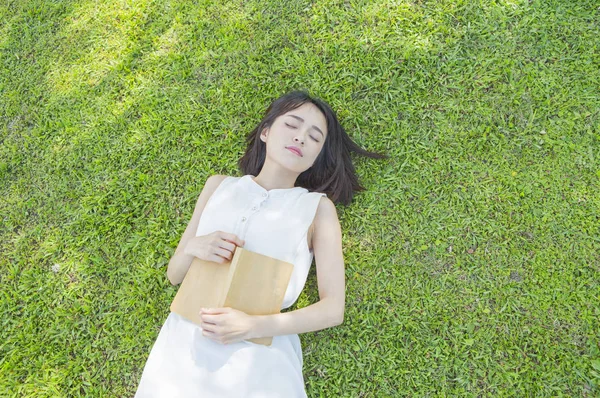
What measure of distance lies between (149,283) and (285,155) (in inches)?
61.3

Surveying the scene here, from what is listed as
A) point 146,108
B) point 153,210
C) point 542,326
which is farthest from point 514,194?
point 146,108

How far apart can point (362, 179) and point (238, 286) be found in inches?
56.4

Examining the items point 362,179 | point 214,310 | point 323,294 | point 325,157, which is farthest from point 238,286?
point 362,179

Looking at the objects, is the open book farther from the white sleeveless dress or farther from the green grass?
the green grass

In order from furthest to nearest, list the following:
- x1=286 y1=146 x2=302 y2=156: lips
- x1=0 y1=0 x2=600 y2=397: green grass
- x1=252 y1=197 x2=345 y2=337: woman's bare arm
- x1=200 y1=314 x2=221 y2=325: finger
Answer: x1=0 y1=0 x2=600 y2=397: green grass
x1=286 y1=146 x2=302 y2=156: lips
x1=252 y1=197 x2=345 y2=337: woman's bare arm
x1=200 y1=314 x2=221 y2=325: finger

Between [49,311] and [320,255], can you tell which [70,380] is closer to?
[49,311]

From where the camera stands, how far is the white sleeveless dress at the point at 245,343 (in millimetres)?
2355

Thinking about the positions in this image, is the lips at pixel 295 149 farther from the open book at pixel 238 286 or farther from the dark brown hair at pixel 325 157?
the open book at pixel 238 286

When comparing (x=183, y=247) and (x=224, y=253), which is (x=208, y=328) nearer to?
(x=224, y=253)

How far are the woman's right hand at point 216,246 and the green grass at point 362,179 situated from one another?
854mm

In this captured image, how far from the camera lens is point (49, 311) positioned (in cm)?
322

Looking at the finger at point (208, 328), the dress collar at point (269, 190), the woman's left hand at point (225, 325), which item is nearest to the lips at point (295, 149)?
the dress collar at point (269, 190)

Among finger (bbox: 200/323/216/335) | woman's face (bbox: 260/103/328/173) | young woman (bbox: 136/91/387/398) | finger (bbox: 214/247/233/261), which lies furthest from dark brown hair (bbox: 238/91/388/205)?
finger (bbox: 200/323/216/335)

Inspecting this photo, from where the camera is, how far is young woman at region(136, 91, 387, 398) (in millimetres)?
2371
